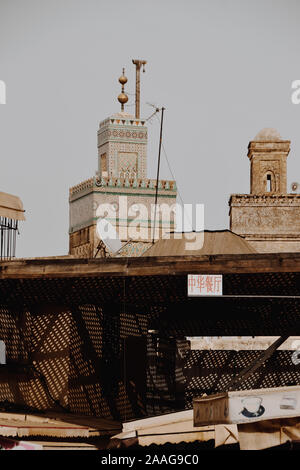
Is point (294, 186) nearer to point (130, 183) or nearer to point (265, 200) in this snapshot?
point (265, 200)

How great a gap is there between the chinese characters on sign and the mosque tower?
3300cm

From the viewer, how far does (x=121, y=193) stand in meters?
45.4

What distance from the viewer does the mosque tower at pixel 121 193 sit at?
44406mm

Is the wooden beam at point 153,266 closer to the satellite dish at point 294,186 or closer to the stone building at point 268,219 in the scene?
the stone building at point 268,219

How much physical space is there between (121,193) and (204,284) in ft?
117

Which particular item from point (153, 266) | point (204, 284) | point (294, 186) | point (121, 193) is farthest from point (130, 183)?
point (204, 284)

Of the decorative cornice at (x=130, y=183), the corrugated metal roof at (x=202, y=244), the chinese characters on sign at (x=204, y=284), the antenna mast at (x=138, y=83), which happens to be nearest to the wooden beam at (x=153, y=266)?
the chinese characters on sign at (x=204, y=284)

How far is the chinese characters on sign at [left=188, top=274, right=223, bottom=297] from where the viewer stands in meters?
9.83

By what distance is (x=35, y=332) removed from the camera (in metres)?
11.7

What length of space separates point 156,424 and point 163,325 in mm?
3324

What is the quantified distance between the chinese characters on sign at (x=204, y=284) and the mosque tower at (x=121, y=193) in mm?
33004
